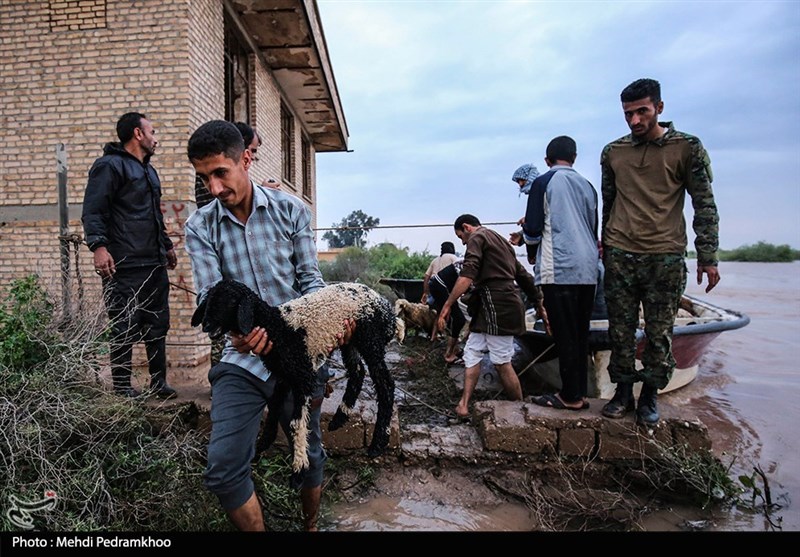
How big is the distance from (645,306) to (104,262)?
381cm

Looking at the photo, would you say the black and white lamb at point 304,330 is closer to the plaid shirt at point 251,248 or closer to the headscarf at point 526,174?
the plaid shirt at point 251,248

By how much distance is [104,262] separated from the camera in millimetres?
3027

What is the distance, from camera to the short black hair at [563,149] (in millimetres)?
3637

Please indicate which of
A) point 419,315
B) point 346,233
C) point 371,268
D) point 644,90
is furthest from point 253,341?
point 346,233

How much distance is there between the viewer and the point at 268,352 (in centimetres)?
180

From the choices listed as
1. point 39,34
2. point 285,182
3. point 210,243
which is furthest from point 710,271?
point 285,182

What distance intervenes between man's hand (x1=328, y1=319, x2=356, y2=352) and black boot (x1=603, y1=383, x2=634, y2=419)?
225cm

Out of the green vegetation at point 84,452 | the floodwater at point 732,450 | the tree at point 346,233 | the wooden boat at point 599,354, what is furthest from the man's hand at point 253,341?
the tree at point 346,233

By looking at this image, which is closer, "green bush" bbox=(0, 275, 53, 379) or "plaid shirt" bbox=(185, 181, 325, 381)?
"plaid shirt" bbox=(185, 181, 325, 381)

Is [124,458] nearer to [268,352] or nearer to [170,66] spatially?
[268,352]

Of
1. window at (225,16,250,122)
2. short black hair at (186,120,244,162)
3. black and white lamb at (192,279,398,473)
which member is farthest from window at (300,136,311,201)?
black and white lamb at (192,279,398,473)

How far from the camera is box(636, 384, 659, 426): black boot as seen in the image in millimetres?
3062

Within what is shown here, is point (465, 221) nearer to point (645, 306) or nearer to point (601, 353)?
Result: point (601, 353)

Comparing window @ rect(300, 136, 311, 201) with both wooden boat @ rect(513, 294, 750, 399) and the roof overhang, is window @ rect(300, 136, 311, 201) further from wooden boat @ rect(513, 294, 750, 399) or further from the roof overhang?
wooden boat @ rect(513, 294, 750, 399)
